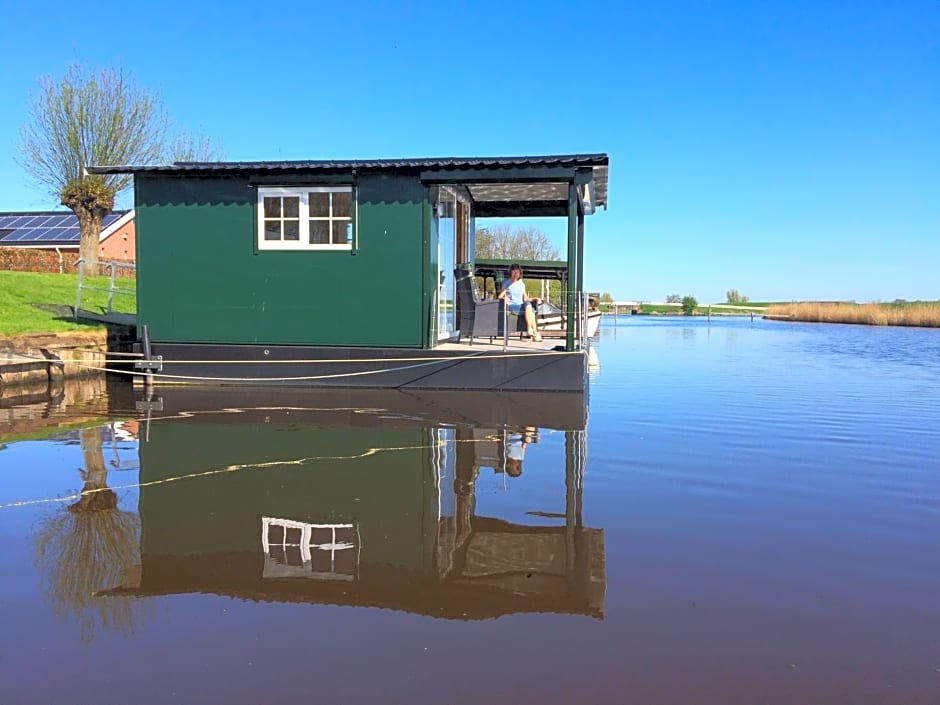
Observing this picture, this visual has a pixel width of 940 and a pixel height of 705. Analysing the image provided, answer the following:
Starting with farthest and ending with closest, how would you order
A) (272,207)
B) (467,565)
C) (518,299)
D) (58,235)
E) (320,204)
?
1. (58,235)
2. (518,299)
3. (272,207)
4. (320,204)
5. (467,565)

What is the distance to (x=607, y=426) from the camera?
8.92 m

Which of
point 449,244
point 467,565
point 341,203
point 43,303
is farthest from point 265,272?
point 467,565

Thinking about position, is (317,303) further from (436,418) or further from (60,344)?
(60,344)

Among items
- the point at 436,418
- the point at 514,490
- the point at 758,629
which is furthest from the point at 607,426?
the point at 758,629

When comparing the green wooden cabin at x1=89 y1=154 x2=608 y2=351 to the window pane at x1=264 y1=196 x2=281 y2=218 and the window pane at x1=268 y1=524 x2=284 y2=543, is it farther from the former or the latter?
the window pane at x1=268 y1=524 x2=284 y2=543

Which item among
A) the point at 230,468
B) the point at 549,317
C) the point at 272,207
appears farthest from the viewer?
the point at 549,317

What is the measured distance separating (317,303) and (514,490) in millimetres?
6628

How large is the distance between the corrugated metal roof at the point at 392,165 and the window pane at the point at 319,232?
84 centimetres

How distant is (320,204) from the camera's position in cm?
1161

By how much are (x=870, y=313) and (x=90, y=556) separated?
4717 centimetres

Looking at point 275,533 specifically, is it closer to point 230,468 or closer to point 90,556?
point 90,556

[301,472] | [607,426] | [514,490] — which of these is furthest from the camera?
[607,426]

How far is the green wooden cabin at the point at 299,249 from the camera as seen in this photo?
1134 centimetres

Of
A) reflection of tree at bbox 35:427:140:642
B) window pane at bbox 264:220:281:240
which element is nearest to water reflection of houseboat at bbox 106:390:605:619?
reflection of tree at bbox 35:427:140:642
